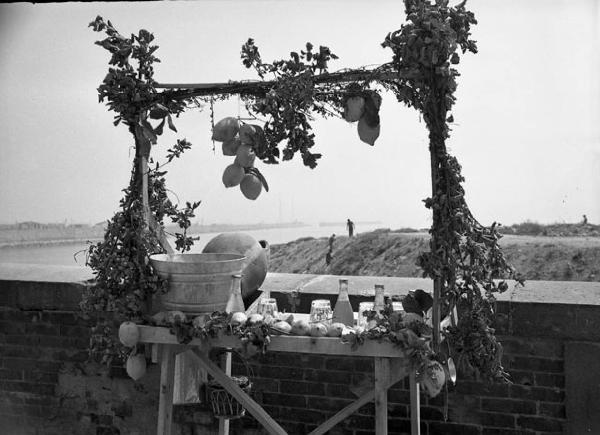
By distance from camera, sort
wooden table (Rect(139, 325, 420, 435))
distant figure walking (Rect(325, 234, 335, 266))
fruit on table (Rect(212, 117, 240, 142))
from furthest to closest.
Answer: distant figure walking (Rect(325, 234, 335, 266)) → fruit on table (Rect(212, 117, 240, 142)) → wooden table (Rect(139, 325, 420, 435))

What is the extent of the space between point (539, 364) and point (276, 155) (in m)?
1.78

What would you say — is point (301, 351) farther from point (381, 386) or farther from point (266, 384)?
point (266, 384)

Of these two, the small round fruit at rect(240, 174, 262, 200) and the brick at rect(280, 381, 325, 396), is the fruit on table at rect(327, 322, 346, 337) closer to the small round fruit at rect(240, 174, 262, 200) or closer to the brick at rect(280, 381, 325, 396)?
the small round fruit at rect(240, 174, 262, 200)

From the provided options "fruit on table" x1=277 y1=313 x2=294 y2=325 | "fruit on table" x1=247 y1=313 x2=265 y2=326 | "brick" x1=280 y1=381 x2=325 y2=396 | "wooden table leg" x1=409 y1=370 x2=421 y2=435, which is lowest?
"brick" x1=280 y1=381 x2=325 y2=396

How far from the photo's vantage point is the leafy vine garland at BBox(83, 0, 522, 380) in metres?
2.10

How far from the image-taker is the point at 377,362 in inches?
87.8

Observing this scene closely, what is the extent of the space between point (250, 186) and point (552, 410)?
1.95 m

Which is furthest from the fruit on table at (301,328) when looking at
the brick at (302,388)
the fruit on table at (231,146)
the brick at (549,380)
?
the brick at (549,380)

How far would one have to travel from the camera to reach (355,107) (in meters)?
2.32

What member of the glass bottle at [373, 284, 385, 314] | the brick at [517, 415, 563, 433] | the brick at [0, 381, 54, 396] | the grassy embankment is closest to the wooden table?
the glass bottle at [373, 284, 385, 314]

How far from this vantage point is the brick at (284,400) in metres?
3.28

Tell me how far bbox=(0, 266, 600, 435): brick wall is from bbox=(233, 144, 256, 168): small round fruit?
108 cm

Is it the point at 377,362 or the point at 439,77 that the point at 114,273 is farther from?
the point at 439,77

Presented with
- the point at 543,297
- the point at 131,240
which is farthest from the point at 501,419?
the point at 131,240
